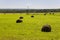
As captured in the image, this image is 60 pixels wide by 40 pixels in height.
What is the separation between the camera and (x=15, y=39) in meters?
20.7

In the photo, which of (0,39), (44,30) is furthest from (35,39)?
(44,30)

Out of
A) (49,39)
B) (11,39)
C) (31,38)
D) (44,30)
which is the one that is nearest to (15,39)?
(11,39)

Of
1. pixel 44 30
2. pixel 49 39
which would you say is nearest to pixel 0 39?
pixel 49 39

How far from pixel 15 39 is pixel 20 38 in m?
0.88

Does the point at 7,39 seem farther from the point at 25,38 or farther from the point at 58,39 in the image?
the point at 58,39

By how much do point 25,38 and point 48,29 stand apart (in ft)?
Answer: 19.2

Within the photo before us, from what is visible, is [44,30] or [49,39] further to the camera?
[44,30]

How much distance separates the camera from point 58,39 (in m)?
20.6

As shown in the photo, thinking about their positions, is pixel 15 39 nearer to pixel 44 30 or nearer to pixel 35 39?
pixel 35 39

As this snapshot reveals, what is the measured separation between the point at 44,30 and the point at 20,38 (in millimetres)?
5957

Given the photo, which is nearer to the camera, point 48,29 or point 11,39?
point 11,39

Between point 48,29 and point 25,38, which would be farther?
point 48,29

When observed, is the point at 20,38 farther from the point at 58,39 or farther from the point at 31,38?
the point at 58,39

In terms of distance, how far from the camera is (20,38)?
21422mm
